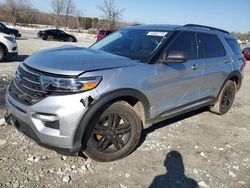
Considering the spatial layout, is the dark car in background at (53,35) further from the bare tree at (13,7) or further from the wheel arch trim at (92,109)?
the wheel arch trim at (92,109)

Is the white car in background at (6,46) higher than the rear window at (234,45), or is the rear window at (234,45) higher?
the rear window at (234,45)

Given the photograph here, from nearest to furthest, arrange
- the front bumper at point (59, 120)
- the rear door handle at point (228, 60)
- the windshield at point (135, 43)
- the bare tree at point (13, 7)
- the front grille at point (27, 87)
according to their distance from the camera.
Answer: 1. the front bumper at point (59, 120)
2. the front grille at point (27, 87)
3. the windshield at point (135, 43)
4. the rear door handle at point (228, 60)
5. the bare tree at point (13, 7)

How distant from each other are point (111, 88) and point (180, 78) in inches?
56.5

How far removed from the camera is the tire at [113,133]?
138 inches

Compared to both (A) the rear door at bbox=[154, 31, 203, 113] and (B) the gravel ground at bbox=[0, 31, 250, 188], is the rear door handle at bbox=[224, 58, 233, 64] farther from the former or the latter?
(B) the gravel ground at bbox=[0, 31, 250, 188]

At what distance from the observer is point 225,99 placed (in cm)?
622

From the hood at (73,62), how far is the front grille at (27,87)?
0.30 feet

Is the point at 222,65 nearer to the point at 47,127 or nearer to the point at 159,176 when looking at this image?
the point at 159,176

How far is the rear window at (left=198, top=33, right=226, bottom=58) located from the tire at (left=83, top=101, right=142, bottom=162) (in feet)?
6.87

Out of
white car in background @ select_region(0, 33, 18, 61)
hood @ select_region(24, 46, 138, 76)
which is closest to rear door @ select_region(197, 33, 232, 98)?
hood @ select_region(24, 46, 138, 76)

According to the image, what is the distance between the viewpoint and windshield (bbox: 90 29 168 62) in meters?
4.17

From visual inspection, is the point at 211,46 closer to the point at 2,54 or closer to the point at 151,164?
the point at 151,164

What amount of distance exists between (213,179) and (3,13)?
191ft

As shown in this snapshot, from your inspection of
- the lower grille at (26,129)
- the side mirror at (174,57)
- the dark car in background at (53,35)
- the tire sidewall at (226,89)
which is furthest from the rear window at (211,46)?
the dark car in background at (53,35)
